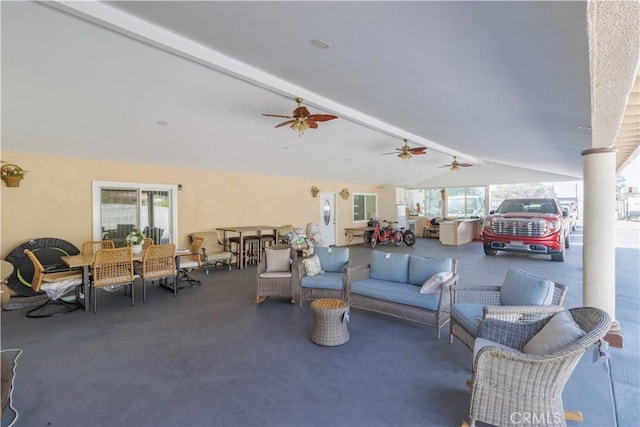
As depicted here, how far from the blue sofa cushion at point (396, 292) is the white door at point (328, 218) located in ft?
22.0

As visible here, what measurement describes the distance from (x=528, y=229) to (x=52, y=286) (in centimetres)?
969

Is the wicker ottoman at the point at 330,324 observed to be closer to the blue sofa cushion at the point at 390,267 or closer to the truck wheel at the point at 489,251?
the blue sofa cushion at the point at 390,267

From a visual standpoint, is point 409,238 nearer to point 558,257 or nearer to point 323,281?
point 558,257

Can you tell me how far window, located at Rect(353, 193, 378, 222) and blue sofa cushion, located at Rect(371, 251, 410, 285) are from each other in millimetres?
7912

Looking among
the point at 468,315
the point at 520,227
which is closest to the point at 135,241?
the point at 468,315

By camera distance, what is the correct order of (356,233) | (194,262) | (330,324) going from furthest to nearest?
(356,233)
(194,262)
(330,324)

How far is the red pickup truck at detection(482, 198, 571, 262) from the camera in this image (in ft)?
24.2

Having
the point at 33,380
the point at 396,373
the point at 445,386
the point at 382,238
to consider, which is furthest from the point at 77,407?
the point at 382,238

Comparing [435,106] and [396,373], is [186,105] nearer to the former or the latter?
[435,106]

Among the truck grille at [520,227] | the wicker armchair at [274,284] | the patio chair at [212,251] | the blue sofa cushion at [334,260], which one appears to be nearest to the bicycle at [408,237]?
the truck grille at [520,227]

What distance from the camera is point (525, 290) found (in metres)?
2.73

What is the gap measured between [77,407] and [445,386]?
285cm

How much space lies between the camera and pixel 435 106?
3.99m

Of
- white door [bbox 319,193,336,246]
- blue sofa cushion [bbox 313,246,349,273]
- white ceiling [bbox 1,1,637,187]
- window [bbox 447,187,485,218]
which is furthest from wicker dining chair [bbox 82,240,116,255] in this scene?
window [bbox 447,187,485,218]
